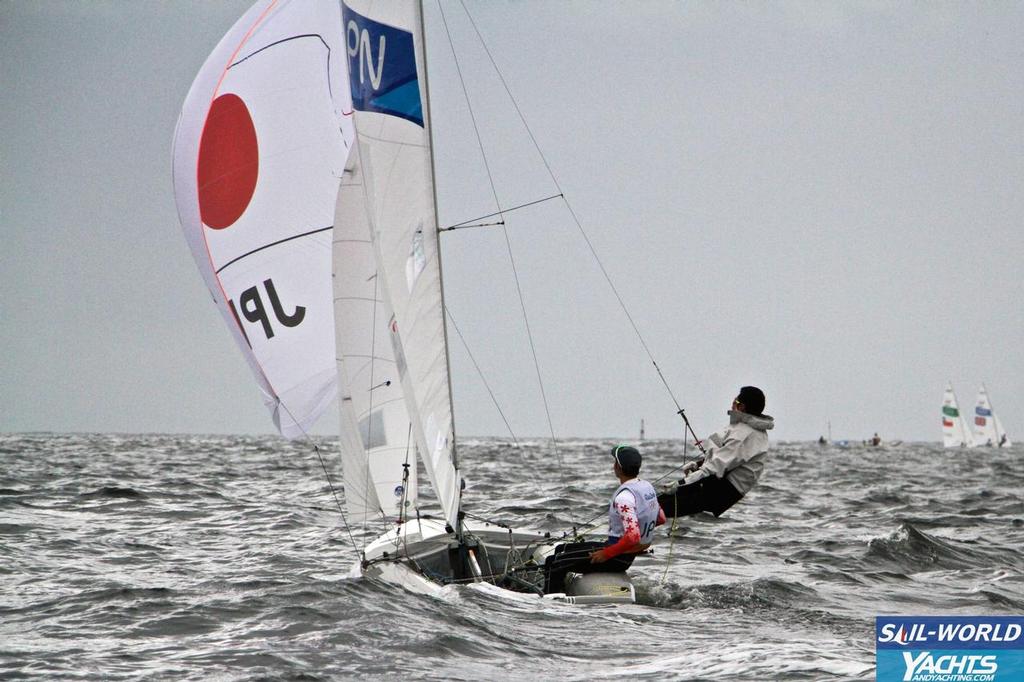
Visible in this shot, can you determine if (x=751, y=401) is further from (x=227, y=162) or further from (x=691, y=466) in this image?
(x=227, y=162)

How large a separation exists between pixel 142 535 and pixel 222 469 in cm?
1547

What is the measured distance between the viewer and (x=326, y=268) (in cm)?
967

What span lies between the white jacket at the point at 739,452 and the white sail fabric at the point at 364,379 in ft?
8.33

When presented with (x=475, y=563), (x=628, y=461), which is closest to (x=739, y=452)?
(x=628, y=461)

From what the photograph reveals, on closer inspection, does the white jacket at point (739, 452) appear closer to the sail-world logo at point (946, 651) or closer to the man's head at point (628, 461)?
the man's head at point (628, 461)

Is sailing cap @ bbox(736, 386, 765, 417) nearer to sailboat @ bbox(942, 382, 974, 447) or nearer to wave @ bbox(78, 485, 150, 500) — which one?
wave @ bbox(78, 485, 150, 500)

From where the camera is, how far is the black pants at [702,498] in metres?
8.59

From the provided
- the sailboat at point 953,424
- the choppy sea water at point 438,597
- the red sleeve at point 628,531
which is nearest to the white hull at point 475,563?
the choppy sea water at point 438,597

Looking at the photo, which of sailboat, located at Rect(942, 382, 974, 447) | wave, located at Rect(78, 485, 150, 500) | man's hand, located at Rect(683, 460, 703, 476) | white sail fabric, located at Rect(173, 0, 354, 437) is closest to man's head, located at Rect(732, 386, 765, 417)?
man's hand, located at Rect(683, 460, 703, 476)

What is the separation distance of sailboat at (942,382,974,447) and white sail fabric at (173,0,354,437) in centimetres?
8006

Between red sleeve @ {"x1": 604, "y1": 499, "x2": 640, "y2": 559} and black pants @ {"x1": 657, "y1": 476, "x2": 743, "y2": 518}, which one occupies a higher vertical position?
black pants @ {"x1": 657, "y1": 476, "x2": 743, "y2": 518}

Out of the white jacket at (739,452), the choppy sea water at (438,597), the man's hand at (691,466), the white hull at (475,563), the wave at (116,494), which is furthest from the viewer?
the wave at (116,494)

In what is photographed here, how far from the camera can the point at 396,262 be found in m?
8.13

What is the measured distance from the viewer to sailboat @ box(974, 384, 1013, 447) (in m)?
82.1
